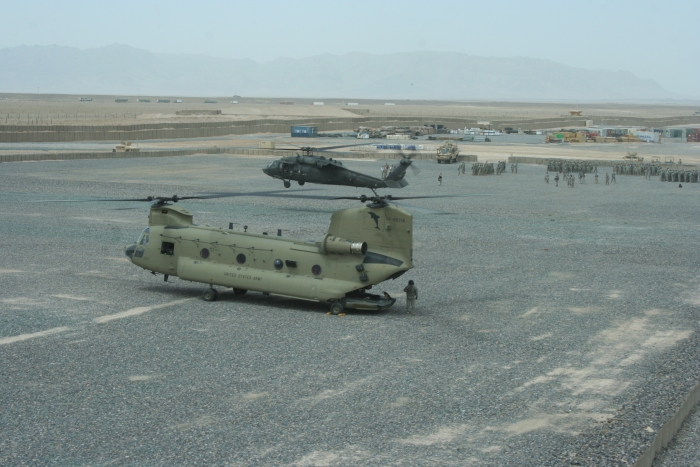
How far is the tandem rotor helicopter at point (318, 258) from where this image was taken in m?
21.2

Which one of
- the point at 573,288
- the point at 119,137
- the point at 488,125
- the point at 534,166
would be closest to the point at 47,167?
the point at 119,137

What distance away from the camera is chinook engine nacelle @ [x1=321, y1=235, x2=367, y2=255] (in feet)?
69.2

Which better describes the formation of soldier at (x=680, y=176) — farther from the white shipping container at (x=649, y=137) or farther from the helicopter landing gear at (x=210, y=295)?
the white shipping container at (x=649, y=137)

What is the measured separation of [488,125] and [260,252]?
127369mm

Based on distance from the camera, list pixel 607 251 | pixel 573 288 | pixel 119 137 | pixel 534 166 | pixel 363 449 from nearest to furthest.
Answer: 1. pixel 363 449
2. pixel 573 288
3. pixel 607 251
4. pixel 534 166
5. pixel 119 137

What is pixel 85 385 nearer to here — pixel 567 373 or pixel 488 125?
pixel 567 373

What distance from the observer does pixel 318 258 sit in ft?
70.7

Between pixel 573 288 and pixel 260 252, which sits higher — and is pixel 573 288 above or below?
below

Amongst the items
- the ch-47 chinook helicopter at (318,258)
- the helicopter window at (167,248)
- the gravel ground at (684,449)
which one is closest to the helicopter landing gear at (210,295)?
the ch-47 chinook helicopter at (318,258)

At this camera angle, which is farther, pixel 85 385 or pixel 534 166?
pixel 534 166

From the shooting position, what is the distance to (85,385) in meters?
15.4

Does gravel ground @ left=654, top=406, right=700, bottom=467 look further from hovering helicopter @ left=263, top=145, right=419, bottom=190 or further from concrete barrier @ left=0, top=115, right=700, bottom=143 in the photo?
concrete barrier @ left=0, top=115, right=700, bottom=143

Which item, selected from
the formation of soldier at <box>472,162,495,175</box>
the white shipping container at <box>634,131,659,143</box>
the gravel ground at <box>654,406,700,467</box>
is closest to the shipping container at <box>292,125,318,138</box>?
the white shipping container at <box>634,131,659,143</box>

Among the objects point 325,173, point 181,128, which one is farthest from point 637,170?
point 181,128
